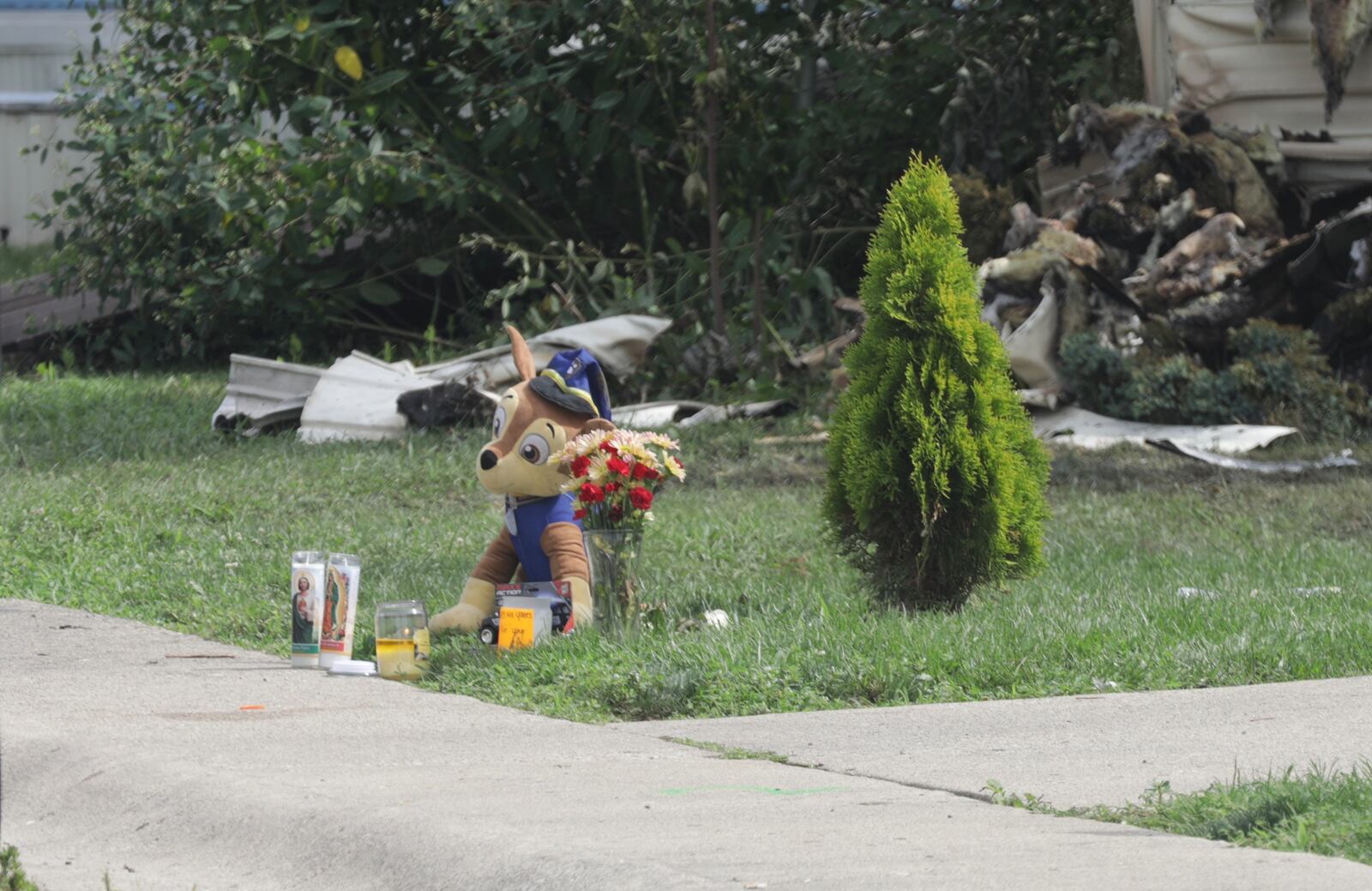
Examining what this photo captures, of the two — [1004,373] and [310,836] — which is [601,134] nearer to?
[1004,373]

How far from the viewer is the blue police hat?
23.0 ft

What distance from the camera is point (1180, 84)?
14914mm

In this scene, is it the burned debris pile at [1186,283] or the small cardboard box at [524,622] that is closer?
the small cardboard box at [524,622]

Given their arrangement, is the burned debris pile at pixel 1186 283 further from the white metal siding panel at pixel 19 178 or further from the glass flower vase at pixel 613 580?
the white metal siding panel at pixel 19 178

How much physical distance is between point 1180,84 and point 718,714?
35.3ft

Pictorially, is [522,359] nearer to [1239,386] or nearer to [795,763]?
[795,763]

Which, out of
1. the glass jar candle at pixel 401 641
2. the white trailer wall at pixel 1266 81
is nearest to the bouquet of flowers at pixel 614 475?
the glass jar candle at pixel 401 641

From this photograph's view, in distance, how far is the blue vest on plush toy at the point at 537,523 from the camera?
6.95 m

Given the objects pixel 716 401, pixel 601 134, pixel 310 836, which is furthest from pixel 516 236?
pixel 310 836

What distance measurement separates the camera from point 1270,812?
4020 millimetres

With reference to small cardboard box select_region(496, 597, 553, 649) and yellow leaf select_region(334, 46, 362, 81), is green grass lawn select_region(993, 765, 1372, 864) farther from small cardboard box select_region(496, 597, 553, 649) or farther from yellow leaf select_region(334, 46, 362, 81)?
yellow leaf select_region(334, 46, 362, 81)

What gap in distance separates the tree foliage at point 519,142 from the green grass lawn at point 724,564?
7.36ft

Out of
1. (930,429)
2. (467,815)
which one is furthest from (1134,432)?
(467,815)

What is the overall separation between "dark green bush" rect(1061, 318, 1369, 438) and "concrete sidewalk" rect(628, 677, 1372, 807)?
6.68 metres
